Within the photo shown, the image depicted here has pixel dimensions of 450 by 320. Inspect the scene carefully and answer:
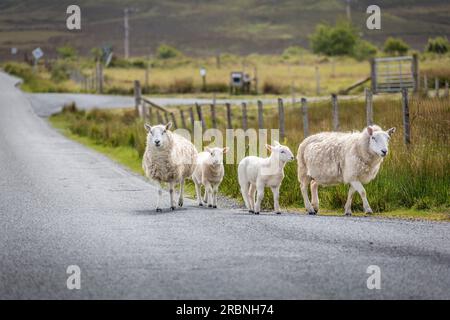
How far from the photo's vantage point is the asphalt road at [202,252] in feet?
29.5

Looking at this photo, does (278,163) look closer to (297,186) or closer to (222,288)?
(297,186)

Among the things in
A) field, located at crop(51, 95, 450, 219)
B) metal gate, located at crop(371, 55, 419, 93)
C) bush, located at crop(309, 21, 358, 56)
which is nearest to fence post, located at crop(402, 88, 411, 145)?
field, located at crop(51, 95, 450, 219)

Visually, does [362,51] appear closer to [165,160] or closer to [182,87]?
[182,87]

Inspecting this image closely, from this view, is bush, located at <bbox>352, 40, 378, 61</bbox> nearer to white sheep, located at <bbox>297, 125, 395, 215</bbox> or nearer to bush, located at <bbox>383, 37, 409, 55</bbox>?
bush, located at <bbox>383, 37, 409, 55</bbox>

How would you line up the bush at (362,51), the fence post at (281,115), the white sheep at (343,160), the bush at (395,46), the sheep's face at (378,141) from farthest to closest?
the bush at (395,46) → the bush at (362,51) → the fence post at (281,115) → the white sheep at (343,160) → the sheep's face at (378,141)

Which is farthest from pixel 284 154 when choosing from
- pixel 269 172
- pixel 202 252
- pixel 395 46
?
pixel 395 46

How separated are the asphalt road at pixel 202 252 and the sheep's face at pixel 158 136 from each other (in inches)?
40.5

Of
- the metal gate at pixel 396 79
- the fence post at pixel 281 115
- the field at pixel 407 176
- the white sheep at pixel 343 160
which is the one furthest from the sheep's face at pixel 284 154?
the metal gate at pixel 396 79

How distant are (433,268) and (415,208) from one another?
587cm

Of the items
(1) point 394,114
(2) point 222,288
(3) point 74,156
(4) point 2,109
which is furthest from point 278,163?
(4) point 2,109

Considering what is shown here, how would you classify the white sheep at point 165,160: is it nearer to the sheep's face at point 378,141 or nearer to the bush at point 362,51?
the sheep's face at point 378,141

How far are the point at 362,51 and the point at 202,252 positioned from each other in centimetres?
10494

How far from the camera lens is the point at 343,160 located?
15.3 metres

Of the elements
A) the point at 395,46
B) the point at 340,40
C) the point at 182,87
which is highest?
the point at 340,40
